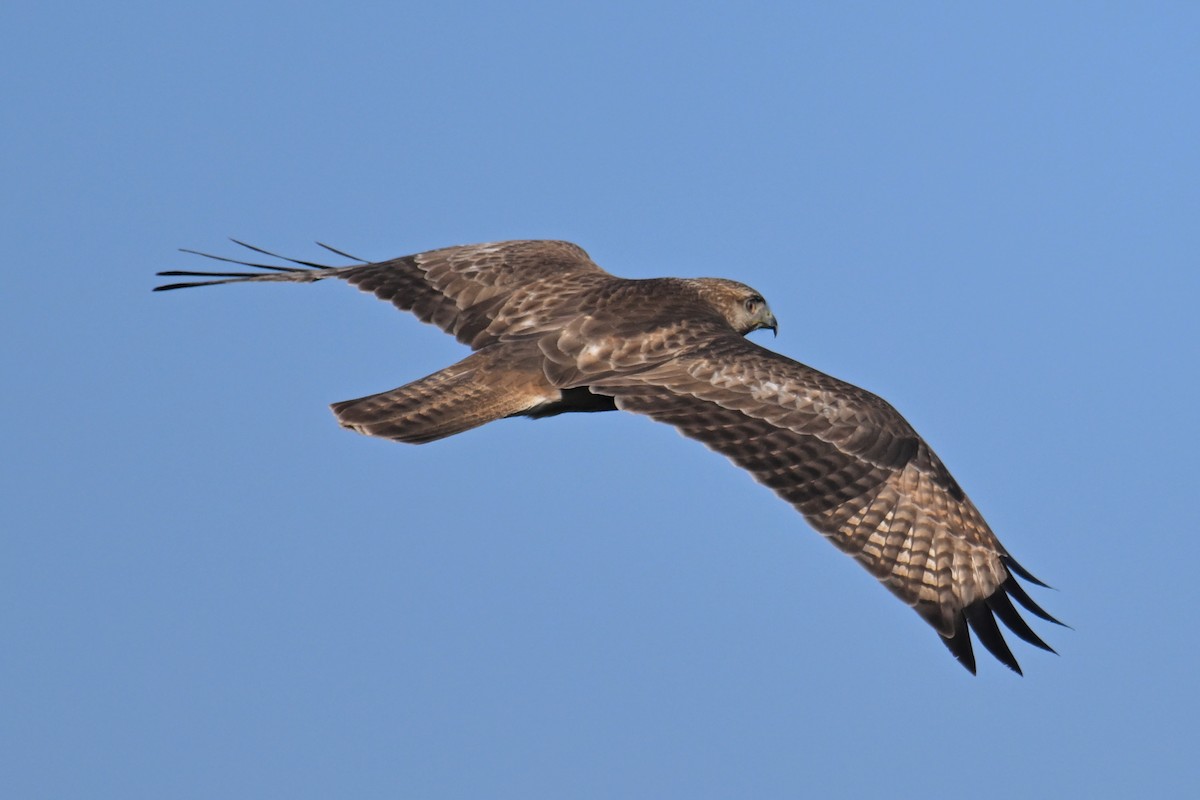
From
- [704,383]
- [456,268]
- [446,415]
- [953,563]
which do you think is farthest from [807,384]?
[456,268]

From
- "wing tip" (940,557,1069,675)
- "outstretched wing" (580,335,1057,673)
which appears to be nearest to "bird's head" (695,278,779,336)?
"outstretched wing" (580,335,1057,673)

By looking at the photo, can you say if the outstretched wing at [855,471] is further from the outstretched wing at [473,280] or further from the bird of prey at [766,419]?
the outstretched wing at [473,280]

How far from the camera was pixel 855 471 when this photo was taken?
403 inches

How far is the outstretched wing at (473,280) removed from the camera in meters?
11.9

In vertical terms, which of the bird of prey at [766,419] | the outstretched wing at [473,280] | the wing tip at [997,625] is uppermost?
the outstretched wing at [473,280]

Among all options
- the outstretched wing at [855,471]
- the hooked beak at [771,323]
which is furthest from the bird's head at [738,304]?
the outstretched wing at [855,471]

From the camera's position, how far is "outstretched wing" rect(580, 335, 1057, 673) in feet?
32.8

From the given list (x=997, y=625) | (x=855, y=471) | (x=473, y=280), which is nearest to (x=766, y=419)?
(x=855, y=471)

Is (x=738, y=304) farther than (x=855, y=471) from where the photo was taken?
Yes

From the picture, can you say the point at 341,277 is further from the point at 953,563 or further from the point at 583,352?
the point at 953,563

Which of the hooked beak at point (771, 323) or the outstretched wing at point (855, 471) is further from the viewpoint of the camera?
the hooked beak at point (771, 323)

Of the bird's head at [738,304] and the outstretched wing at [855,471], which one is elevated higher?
the bird's head at [738,304]

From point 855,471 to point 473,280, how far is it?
131 inches

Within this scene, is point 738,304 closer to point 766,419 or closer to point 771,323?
point 771,323
